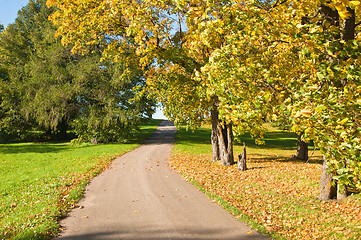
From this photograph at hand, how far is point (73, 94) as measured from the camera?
95.4ft

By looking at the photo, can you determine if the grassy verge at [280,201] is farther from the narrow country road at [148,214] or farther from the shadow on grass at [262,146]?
the shadow on grass at [262,146]

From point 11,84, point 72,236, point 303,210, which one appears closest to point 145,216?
point 72,236

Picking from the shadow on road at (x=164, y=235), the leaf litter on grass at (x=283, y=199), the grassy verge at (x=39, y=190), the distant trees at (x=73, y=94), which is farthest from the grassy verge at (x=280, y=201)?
the distant trees at (x=73, y=94)

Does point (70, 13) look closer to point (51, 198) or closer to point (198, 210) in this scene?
point (51, 198)

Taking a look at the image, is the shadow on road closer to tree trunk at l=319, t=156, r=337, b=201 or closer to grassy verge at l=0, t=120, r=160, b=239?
grassy verge at l=0, t=120, r=160, b=239

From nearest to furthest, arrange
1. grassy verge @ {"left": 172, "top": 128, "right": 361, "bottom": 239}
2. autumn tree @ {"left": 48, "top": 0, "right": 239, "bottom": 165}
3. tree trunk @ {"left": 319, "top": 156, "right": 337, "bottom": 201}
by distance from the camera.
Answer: grassy verge @ {"left": 172, "top": 128, "right": 361, "bottom": 239}, tree trunk @ {"left": 319, "top": 156, "right": 337, "bottom": 201}, autumn tree @ {"left": 48, "top": 0, "right": 239, "bottom": 165}

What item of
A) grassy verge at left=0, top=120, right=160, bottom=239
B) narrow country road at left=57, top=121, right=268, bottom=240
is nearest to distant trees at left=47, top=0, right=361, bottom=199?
narrow country road at left=57, top=121, right=268, bottom=240

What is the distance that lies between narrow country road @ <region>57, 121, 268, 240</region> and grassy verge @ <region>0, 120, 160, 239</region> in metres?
0.54

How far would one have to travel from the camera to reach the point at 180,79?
16359 mm

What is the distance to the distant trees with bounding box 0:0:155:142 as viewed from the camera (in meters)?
28.4

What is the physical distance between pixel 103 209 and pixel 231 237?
170 inches

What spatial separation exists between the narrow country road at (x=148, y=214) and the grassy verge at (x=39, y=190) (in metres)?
0.54

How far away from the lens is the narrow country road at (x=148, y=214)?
7375mm

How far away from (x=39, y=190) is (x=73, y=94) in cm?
1902
